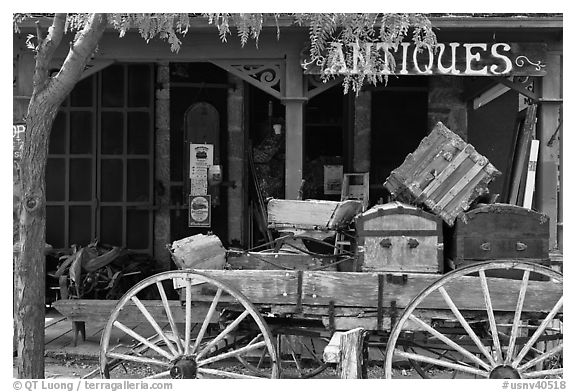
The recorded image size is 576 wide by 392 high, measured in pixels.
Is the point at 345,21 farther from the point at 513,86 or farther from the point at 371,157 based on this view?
the point at 371,157

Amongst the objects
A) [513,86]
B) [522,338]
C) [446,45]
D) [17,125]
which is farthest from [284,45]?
[522,338]

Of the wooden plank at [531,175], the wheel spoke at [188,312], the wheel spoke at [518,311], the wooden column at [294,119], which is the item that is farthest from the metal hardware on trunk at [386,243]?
the wooden plank at [531,175]

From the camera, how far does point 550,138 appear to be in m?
7.54

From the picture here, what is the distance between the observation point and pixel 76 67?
5211 millimetres

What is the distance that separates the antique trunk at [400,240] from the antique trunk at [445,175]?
13 centimetres

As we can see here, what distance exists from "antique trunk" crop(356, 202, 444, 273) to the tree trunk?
234 cm

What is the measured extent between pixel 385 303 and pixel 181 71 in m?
5.85

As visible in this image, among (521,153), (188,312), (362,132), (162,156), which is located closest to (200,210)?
(162,156)

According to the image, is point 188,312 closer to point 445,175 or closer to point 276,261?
point 276,261

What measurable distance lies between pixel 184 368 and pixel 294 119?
123 inches

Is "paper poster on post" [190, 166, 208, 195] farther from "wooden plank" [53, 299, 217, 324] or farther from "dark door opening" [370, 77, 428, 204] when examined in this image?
"wooden plank" [53, 299, 217, 324]

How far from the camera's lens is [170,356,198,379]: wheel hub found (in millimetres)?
5391

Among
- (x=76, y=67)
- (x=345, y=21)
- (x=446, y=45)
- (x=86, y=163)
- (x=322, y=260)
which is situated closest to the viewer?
(x=76, y=67)

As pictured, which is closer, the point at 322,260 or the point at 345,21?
the point at 345,21
